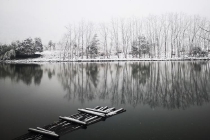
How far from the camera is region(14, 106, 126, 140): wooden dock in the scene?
456cm

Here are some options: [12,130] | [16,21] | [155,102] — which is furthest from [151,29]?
[16,21]

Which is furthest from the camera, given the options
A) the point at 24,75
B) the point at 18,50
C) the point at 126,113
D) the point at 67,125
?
the point at 18,50

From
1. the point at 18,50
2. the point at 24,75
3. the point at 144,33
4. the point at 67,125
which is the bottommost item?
the point at 67,125

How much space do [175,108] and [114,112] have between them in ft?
7.21

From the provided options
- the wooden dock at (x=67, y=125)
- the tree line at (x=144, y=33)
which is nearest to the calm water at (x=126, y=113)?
the wooden dock at (x=67, y=125)

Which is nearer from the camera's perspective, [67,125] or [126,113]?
[67,125]

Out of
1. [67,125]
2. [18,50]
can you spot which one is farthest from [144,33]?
[67,125]

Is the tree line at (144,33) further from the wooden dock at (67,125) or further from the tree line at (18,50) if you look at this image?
the wooden dock at (67,125)

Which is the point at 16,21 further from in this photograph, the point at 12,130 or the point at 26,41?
the point at 12,130

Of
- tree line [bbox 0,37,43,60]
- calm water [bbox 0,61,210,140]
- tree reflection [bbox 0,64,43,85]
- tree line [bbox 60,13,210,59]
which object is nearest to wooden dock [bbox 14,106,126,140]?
calm water [bbox 0,61,210,140]

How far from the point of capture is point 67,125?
5.20 m

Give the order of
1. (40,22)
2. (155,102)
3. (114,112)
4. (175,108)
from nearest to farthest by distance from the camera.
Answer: (114,112), (175,108), (155,102), (40,22)

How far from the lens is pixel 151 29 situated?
164 ft

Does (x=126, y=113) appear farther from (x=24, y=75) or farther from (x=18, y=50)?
(x=18, y=50)
